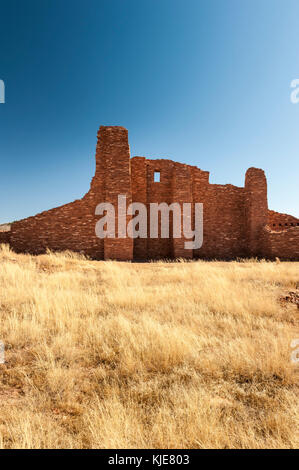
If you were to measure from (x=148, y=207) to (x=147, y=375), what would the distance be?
12097 millimetres

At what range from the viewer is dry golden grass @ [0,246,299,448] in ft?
5.10

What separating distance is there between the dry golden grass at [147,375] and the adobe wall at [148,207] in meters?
8.05

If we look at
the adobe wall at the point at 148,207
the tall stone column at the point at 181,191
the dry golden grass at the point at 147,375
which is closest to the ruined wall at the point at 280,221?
the adobe wall at the point at 148,207

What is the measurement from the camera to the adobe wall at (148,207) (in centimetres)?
1205

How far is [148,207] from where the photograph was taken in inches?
551

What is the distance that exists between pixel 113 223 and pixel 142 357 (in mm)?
9791

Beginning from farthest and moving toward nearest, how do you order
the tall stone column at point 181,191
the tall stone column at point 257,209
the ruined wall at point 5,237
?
the tall stone column at point 257,209
the tall stone column at point 181,191
the ruined wall at point 5,237

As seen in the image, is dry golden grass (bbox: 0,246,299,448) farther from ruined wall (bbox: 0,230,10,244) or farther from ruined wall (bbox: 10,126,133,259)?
ruined wall (bbox: 0,230,10,244)

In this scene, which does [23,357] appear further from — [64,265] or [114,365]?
[64,265]

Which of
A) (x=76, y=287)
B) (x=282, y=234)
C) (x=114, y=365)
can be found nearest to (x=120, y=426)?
(x=114, y=365)

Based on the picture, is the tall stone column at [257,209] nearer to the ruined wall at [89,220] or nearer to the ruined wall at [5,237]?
the ruined wall at [89,220]

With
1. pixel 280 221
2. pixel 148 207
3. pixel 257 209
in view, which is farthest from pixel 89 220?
pixel 280 221

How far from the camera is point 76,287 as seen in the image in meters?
5.48
